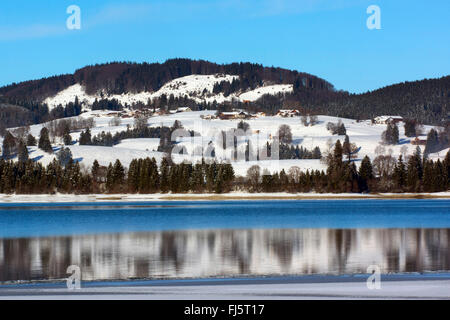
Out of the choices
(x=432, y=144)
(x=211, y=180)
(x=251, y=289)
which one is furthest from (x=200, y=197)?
(x=432, y=144)

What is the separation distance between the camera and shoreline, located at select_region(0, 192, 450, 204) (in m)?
116

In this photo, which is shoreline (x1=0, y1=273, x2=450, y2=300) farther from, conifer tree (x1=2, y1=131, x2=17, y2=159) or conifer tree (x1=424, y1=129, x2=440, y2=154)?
conifer tree (x1=424, y1=129, x2=440, y2=154)

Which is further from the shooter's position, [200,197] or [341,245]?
[200,197]

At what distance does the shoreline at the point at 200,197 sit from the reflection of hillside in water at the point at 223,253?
7288 centimetres

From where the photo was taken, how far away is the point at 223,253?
107 ft

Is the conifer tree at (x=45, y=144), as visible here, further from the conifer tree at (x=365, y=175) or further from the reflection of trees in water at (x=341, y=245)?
the reflection of trees in water at (x=341, y=245)

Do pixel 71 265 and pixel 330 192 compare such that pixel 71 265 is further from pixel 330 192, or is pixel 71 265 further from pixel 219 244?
pixel 330 192

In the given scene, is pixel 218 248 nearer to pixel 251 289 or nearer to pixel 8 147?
pixel 251 289

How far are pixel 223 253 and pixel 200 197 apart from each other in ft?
284
